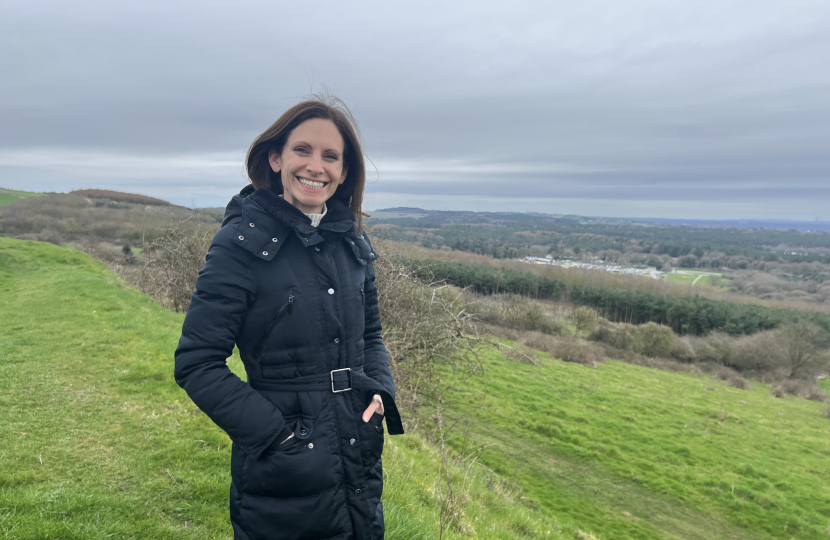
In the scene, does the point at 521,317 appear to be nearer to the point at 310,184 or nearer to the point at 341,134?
the point at 341,134

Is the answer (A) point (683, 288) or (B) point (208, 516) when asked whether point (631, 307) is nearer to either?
(A) point (683, 288)

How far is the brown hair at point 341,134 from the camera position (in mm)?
1991

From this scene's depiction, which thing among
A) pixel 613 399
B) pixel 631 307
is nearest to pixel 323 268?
pixel 613 399

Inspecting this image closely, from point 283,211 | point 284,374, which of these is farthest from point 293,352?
point 283,211

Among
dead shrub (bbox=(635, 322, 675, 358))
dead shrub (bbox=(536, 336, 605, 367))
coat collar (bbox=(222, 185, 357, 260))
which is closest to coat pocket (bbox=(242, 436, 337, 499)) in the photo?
coat collar (bbox=(222, 185, 357, 260))

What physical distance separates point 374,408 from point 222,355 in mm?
695

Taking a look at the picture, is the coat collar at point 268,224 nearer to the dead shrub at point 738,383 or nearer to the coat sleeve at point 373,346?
the coat sleeve at point 373,346

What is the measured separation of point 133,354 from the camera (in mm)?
6961

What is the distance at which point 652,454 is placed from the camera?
15125mm

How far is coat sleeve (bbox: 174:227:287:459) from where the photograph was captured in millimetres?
1547

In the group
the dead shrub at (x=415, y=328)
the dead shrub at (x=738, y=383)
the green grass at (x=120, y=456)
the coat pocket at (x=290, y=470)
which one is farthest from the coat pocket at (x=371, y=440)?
the dead shrub at (x=738, y=383)

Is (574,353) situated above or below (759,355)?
above

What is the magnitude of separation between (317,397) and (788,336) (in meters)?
43.8

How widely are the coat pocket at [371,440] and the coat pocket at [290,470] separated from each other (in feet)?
0.57
